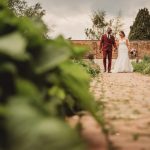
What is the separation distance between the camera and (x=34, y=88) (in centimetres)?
184

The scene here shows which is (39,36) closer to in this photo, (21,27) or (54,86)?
(21,27)

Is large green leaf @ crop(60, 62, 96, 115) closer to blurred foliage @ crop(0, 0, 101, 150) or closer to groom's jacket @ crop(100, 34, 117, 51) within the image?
blurred foliage @ crop(0, 0, 101, 150)

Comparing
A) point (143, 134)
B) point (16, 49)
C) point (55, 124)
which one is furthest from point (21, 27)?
point (143, 134)

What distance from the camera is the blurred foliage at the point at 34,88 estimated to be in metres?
1.55

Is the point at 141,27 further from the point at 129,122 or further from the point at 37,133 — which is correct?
the point at 37,133

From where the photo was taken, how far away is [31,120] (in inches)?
62.9

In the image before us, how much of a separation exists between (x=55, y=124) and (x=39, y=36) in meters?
0.79

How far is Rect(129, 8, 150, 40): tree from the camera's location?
189 feet

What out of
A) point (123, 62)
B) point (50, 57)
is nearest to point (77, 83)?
point (50, 57)

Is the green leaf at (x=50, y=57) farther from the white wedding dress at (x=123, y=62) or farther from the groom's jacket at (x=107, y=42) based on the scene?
the white wedding dress at (x=123, y=62)

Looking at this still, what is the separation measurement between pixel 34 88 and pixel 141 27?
5752cm

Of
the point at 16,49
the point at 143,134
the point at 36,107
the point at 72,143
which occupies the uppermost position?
the point at 16,49

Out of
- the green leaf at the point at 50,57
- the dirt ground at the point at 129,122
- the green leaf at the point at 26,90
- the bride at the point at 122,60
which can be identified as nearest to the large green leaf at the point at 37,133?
the green leaf at the point at 26,90

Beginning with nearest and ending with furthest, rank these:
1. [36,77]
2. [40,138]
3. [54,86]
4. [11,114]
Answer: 1. [40,138]
2. [11,114]
3. [36,77]
4. [54,86]
